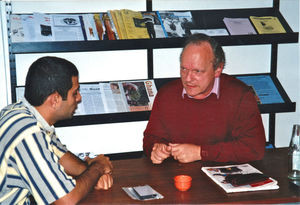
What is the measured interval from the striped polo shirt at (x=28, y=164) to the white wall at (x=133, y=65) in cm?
144

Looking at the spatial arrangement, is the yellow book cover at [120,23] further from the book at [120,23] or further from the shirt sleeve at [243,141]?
the shirt sleeve at [243,141]

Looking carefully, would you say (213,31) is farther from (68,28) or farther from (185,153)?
(185,153)

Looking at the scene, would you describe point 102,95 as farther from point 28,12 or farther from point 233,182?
point 233,182

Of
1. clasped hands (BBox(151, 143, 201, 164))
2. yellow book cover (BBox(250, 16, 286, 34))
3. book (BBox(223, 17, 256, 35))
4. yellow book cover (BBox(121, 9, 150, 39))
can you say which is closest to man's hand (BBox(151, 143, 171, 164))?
clasped hands (BBox(151, 143, 201, 164))

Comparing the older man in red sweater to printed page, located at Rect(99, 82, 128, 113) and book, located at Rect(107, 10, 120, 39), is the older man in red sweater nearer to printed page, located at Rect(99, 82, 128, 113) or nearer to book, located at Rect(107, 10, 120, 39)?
printed page, located at Rect(99, 82, 128, 113)

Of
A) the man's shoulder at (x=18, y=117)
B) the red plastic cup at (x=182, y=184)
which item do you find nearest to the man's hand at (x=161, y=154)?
the red plastic cup at (x=182, y=184)

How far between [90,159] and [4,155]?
0.55 metres

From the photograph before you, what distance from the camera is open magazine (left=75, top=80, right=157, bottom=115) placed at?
2.54 meters

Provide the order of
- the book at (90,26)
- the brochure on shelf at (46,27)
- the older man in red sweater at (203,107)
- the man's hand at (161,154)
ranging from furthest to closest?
the book at (90,26) < the brochure on shelf at (46,27) < the older man in red sweater at (203,107) < the man's hand at (161,154)

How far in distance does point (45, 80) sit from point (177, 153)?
2.28ft

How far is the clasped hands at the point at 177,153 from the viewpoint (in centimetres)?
174

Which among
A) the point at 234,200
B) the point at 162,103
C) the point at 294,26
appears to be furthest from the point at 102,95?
the point at 294,26

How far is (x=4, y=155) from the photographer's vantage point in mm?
1306

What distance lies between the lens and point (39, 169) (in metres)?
1.28
